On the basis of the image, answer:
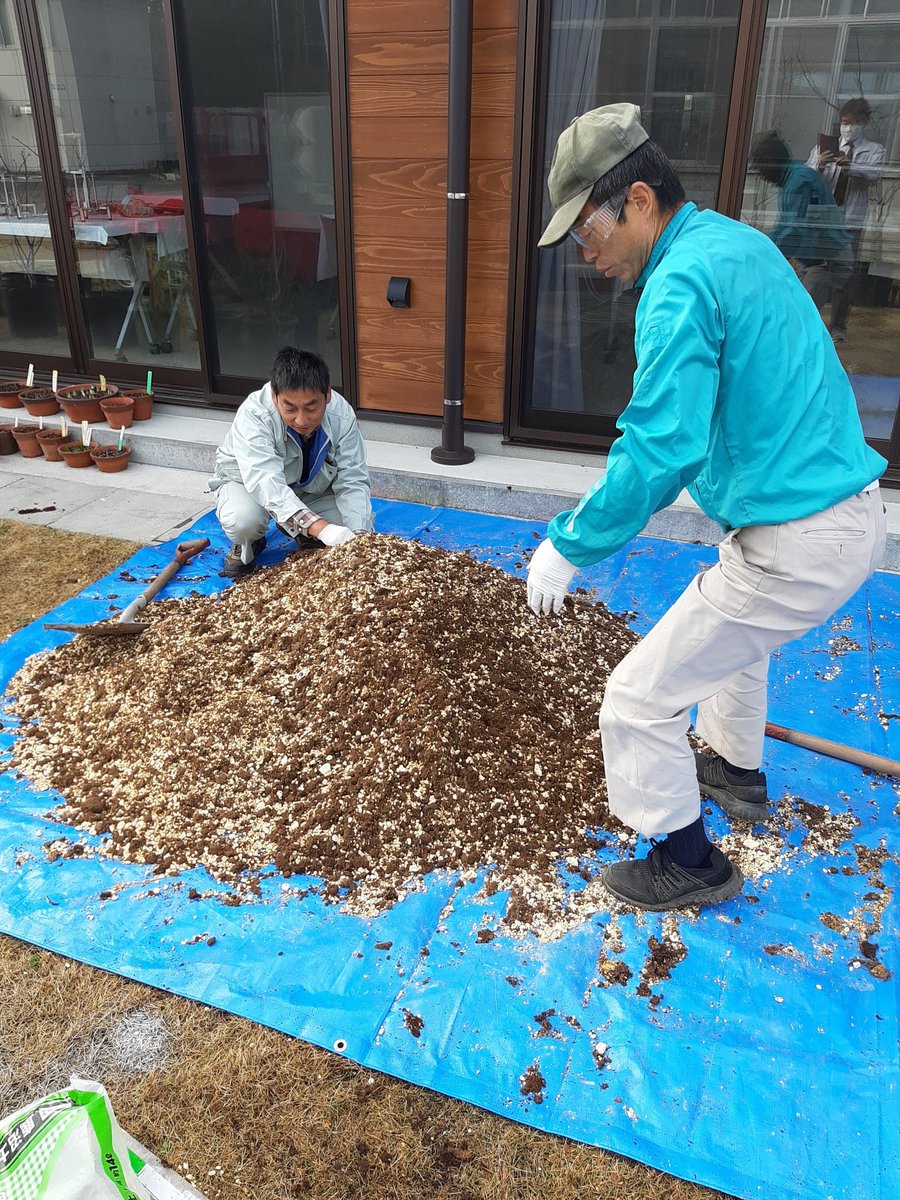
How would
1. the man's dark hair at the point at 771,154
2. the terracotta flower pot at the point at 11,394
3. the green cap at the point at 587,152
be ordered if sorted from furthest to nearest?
the terracotta flower pot at the point at 11,394 → the man's dark hair at the point at 771,154 → the green cap at the point at 587,152

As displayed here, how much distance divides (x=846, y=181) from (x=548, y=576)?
3213 millimetres

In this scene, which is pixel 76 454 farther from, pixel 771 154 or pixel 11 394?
pixel 771 154

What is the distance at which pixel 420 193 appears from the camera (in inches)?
185

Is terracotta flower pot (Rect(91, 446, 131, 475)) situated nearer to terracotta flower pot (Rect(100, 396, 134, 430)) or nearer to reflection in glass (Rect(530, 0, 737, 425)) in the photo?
terracotta flower pot (Rect(100, 396, 134, 430))

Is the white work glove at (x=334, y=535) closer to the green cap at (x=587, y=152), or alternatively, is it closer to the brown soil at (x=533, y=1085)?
the green cap at (x=587, y=152)

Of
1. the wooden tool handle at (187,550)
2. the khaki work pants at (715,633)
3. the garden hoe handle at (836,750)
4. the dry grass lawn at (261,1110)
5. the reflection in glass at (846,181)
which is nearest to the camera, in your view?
the dry grass lawn at (261,1110)

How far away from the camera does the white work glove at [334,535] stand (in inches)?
139

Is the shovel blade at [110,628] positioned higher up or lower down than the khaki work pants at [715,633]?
lower down

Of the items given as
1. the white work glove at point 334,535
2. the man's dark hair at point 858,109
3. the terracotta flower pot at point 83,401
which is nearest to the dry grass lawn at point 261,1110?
the white work glove at point 334,535

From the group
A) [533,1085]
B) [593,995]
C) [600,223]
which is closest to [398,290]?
[600,223]

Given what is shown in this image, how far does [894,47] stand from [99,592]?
4179 mm

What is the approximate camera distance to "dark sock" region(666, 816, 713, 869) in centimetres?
217

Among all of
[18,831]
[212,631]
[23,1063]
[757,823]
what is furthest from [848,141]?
[23,1063]

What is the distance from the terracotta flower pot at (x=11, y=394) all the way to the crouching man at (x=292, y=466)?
2.42 m
